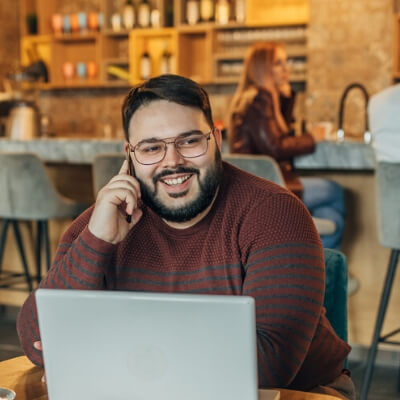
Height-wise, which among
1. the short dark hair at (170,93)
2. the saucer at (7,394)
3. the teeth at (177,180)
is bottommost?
the saucer at (7,394)

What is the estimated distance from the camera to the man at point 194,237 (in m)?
1.23

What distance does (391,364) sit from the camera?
321 cm

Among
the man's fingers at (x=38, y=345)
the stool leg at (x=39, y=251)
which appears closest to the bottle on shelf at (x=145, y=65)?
the stool leg at (x=39, y=251)

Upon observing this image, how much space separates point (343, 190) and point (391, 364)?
2.65 ft

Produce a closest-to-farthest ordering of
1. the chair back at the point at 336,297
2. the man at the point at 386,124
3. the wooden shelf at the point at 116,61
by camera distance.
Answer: the chair back at the point at 336,297 → the man at the point at 386,124 → the wooden shelf at the point at 116,61

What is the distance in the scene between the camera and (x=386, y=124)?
246cm

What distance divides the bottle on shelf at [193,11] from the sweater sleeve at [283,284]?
15.4ft

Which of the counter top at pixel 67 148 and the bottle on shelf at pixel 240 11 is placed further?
the bottle on shelf at pixel 240 11

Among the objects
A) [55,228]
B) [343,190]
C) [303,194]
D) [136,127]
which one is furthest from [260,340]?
[55,228]

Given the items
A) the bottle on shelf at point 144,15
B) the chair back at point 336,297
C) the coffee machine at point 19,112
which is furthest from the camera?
the bottle on shelf at point 144,15

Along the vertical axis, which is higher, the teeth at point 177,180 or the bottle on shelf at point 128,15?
the bottle on shelf at point 128,15

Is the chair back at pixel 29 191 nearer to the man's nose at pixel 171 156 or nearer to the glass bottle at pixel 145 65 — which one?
the man's nose at pixel 171 156

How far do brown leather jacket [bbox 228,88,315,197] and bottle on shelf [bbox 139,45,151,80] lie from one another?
2894mm

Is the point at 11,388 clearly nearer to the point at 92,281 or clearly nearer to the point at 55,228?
the point at 92,281
